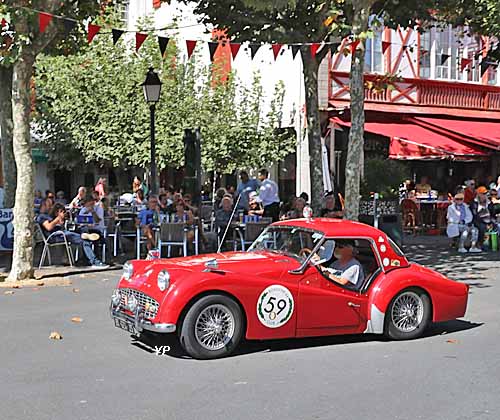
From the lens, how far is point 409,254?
17.2 metres

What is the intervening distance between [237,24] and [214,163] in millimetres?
9670

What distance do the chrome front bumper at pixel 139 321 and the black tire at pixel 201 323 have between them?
0.17m

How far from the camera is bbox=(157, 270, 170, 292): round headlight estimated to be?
7559 mm

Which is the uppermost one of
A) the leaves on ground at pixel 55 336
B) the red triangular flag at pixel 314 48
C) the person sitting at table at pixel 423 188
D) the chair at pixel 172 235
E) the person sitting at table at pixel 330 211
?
the red triangular flag at pixel 314 48

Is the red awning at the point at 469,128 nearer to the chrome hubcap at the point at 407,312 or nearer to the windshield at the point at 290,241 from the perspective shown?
the chrome hubcap at the point at 407,312

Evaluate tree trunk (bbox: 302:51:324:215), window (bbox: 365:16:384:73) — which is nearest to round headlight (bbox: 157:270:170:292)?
tree trunk (bbox: 302:51:324:215)

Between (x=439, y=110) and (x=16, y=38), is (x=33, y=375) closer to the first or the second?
(x=16, y=38)

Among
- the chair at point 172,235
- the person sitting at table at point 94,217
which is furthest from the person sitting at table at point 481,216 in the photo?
the person sitting at table at point 94,217

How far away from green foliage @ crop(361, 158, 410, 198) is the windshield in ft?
31.1

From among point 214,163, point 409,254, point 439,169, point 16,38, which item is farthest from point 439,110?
point 16,38

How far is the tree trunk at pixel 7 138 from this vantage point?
1784cm

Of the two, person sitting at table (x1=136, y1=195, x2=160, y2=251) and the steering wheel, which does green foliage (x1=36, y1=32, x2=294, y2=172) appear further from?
the steering wheel

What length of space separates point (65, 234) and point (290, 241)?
7.28m

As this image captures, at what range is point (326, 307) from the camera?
26.8ft
